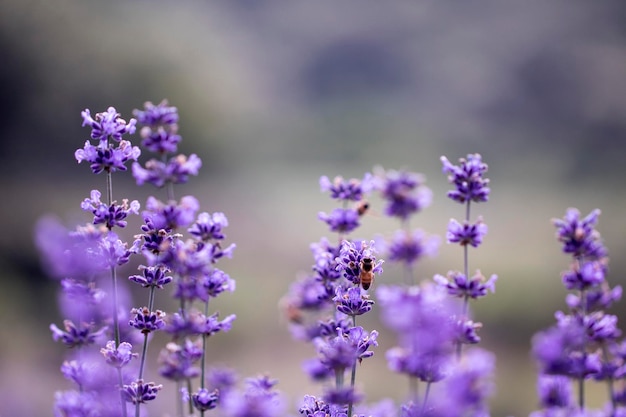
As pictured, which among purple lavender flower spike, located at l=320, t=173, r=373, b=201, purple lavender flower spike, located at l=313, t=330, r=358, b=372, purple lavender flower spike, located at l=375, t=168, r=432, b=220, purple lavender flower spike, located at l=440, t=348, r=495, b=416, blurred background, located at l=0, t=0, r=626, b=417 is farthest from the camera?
blurred background, located at l=0, t=0, r=626, b=417

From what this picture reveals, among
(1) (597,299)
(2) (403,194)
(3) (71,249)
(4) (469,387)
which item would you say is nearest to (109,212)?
(3) (71,249)

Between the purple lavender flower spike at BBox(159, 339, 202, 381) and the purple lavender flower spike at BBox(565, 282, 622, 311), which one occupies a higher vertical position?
the purple lavender flower spike at BBox(565, 282, 622, 311)

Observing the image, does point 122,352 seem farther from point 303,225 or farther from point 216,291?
point 303,225

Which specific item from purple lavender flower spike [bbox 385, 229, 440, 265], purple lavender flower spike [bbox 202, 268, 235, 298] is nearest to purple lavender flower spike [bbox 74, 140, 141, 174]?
purple lavender flower spike [bbox 202, 268, 235, 298]

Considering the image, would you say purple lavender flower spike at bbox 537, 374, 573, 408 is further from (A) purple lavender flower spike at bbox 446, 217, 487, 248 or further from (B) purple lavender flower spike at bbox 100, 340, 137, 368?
(B) purple lavender flower spike at bbox 100, 340, 137, 368

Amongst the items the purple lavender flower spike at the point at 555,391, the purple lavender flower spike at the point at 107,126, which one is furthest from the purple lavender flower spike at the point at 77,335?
the purple lavender flower spike at the point at 555,391

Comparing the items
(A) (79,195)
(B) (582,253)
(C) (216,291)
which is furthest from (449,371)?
(A) (79,195)
